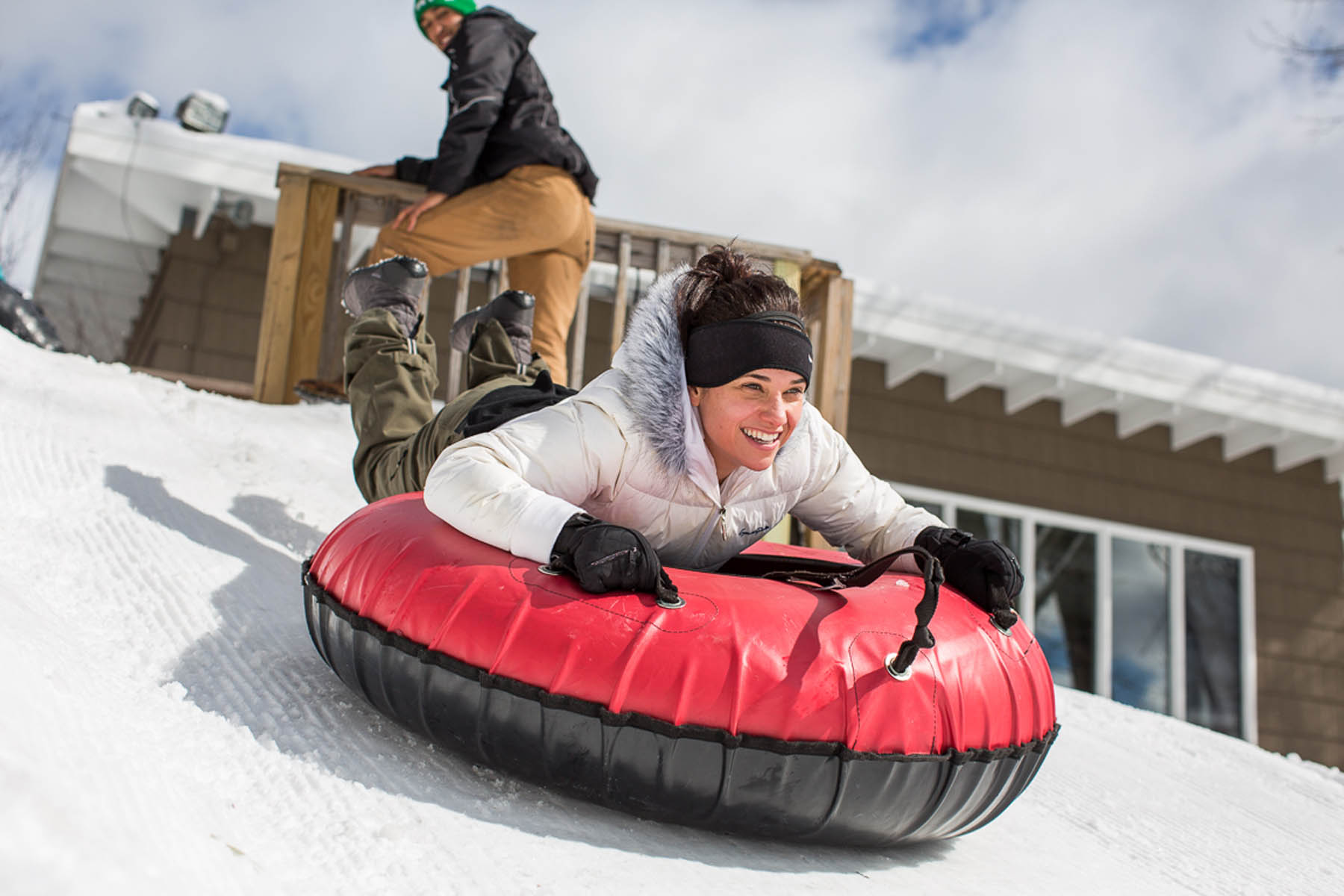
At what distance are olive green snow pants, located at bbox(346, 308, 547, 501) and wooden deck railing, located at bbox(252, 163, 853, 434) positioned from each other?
1058 millimetres

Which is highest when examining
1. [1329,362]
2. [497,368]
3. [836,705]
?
[1329,362]

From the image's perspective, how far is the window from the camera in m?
6.82

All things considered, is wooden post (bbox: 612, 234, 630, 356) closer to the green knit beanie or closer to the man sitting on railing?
the man sitting on railing

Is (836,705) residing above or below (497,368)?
below

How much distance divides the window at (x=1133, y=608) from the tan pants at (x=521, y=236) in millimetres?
3925

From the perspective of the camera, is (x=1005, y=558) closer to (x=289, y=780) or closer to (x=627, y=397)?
(x=627, y=397)

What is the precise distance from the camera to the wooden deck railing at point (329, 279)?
3.83 m

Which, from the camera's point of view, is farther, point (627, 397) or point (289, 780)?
point (627, 397)

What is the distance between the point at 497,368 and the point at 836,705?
1.75m

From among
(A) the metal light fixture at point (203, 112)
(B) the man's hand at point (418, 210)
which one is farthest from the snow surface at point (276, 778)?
(A) the metal light fixture at point (203, 112)

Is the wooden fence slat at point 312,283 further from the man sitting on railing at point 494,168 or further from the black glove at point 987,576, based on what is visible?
the black glove at point 987,576

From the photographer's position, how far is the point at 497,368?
2.69 meters

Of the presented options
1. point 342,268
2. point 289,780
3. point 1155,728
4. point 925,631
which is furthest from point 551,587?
point 342,268

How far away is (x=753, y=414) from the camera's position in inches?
66.3
